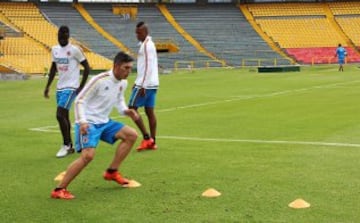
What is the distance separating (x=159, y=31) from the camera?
58031 millimetres

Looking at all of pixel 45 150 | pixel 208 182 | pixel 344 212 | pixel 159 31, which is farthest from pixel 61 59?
pixel 159 31

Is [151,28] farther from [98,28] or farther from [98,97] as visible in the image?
[98,97]

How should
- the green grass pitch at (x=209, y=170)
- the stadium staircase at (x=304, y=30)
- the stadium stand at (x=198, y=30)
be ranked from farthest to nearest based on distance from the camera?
the stadium staircase at (x=304, y=30)
the stadium stand at (x=198, y=30)
the green grass pitch at (x=209, y=170)

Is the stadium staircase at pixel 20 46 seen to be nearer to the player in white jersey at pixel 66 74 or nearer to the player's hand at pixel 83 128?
the player in white jersey at pixel 66 74

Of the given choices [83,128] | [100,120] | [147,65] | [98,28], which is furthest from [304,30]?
[83,128]

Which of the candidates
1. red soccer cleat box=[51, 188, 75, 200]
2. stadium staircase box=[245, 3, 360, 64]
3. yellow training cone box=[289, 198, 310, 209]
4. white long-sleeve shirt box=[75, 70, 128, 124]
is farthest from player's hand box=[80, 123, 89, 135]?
stadium staircase box=[245, 3, 360, 64]

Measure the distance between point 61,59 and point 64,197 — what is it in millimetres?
3856

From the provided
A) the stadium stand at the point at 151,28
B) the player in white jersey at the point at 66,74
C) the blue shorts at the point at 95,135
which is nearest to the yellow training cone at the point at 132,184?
the blue shorts at the point at 95,135

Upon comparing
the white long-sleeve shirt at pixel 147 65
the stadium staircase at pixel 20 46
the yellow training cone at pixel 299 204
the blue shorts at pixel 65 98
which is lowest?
the yellow training cone at pixel 299 204

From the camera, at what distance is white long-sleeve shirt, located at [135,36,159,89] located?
1048 centimetres

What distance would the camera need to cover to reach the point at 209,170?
334 inches

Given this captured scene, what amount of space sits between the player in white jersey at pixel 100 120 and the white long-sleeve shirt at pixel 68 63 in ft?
9.53

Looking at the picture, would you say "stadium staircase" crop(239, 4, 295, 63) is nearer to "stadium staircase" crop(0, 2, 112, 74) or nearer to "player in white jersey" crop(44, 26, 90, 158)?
Result: "stadium staircase" crop(0, 2, 112, 74)

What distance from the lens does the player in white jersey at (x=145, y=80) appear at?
34.1 feet
